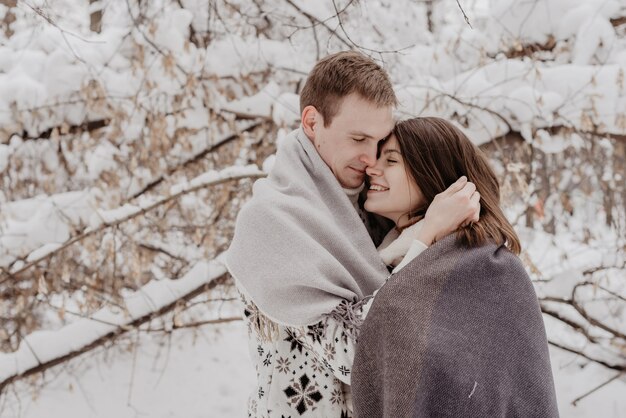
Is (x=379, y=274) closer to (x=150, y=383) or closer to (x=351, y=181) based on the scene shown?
(x=351, y=181)

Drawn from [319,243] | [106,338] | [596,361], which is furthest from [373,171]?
[596,361]

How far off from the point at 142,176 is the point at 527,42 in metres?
2.34

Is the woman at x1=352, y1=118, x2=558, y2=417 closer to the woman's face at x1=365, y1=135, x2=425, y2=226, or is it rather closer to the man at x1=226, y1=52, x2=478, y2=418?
the man at x1=226, y1=52, x2=478, y2=418

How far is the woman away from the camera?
124 cm

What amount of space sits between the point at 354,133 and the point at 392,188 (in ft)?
0.60

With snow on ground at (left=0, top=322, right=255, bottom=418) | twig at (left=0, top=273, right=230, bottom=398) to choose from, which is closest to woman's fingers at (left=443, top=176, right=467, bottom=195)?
twig at (left=0, top=273, right=230, bottom=398)

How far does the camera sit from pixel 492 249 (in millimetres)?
1386

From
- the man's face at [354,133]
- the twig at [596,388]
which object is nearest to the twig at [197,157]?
the man's face at [354,133]

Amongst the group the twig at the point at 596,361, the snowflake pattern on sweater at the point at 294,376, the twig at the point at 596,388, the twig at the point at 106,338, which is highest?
the snowflake pattern on sweater at the point at 294,376

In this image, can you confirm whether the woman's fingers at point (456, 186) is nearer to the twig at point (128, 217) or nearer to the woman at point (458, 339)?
the woman at point (458, 339)

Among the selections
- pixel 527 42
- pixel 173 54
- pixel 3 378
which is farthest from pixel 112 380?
pixel 527 42

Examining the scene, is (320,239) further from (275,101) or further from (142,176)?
(142,176)

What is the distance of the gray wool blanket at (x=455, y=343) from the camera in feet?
4.06

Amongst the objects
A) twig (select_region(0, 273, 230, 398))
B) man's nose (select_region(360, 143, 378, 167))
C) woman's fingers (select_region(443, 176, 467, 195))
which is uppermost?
man's nose (select_region(360, 143, 378, 167))
